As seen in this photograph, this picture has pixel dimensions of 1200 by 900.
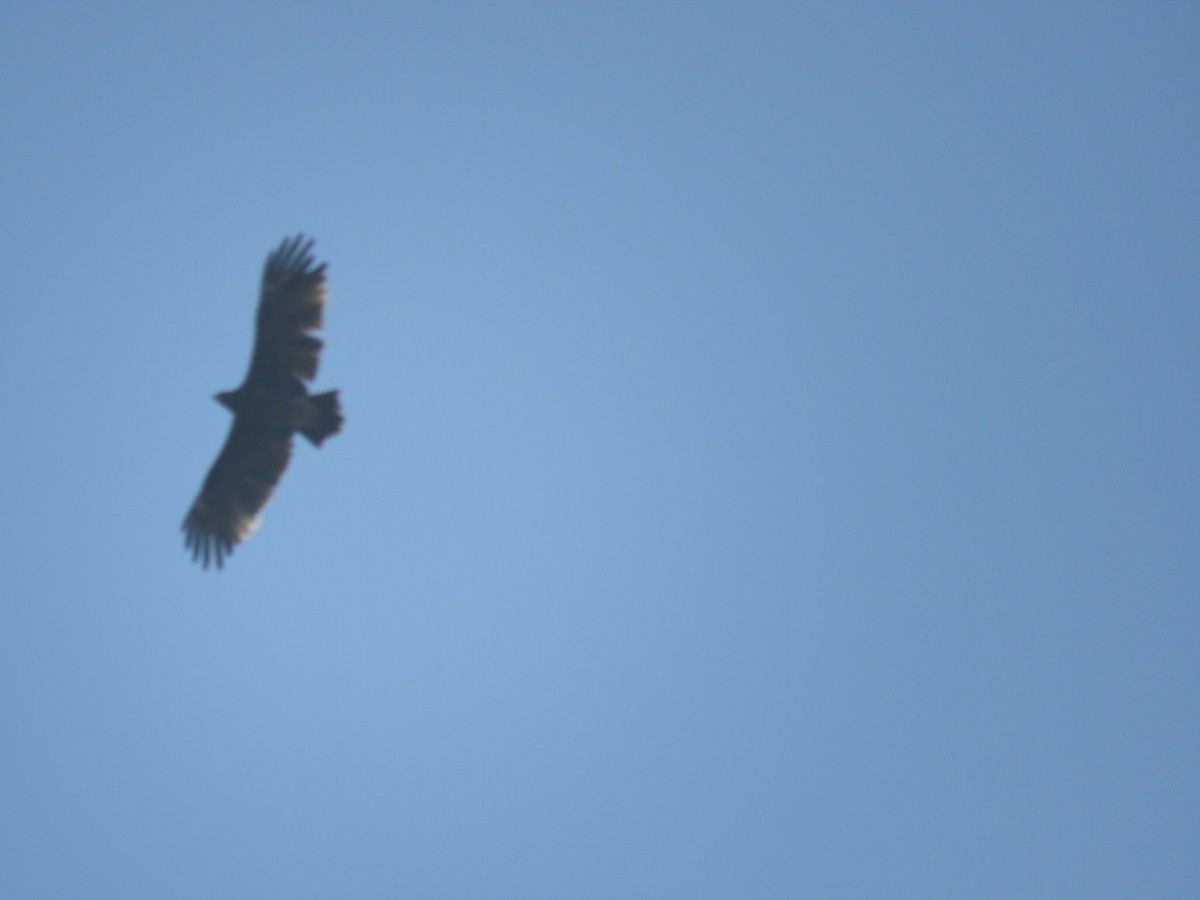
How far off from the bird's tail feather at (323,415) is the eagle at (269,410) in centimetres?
1

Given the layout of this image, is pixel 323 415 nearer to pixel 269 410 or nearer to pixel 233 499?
pixel 269 410

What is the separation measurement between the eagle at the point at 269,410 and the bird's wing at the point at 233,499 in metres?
0.01

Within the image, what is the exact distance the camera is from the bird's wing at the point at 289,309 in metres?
17.4

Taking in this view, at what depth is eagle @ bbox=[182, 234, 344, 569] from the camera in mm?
17453

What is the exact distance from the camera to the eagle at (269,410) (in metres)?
17.5

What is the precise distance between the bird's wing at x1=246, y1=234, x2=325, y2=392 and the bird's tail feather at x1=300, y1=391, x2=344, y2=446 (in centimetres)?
46

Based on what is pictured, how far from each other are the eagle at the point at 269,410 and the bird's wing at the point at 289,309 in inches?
0.5

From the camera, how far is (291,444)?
18594mm

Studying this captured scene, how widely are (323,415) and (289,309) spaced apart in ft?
5.03

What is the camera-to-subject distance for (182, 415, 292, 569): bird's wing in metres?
18.6

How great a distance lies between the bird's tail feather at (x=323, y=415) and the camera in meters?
17.7

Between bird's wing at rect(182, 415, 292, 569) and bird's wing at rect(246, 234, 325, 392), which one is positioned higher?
bird's wing at rect(246, 234, 325, 392)

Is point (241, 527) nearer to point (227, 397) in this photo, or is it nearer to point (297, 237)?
point (227, 397)

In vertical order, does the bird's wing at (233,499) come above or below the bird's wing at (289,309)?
below
